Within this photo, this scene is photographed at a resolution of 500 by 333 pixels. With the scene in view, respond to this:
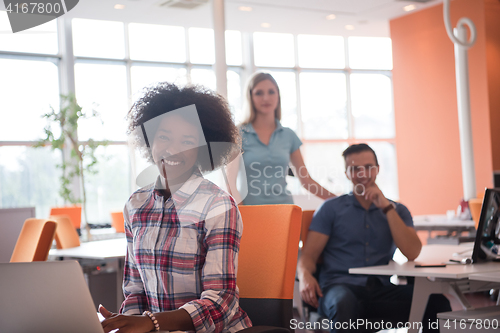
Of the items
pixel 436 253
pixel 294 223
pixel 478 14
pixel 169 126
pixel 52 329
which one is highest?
pixel 478 14

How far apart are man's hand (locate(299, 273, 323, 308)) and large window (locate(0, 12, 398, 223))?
14.4 ft

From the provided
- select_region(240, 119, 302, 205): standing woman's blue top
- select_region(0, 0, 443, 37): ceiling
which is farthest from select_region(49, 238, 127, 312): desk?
select_region(0, 0, 443, 37): ceiling

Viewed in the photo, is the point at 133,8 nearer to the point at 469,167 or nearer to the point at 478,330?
the point at 469,167

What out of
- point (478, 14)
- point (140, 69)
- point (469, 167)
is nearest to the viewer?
point (469, 167)

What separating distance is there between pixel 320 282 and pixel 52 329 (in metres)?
1.71

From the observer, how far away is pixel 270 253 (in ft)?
5.12

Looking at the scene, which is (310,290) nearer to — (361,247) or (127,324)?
(361,247)

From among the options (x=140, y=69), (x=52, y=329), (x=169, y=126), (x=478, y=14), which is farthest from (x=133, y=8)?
(x=52, y=329)

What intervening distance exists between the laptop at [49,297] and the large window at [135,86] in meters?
5.81

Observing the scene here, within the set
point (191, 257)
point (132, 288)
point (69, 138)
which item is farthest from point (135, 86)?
point (191, 257)

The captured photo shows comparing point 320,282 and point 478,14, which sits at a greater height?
point 478,14

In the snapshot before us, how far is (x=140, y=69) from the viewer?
904cm

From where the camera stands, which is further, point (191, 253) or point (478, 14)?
point (478, 14)

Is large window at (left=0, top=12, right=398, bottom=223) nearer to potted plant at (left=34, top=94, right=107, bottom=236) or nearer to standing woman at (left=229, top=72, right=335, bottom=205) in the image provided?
potted plant at (left=34, top=94, right=107, bottom=236)
